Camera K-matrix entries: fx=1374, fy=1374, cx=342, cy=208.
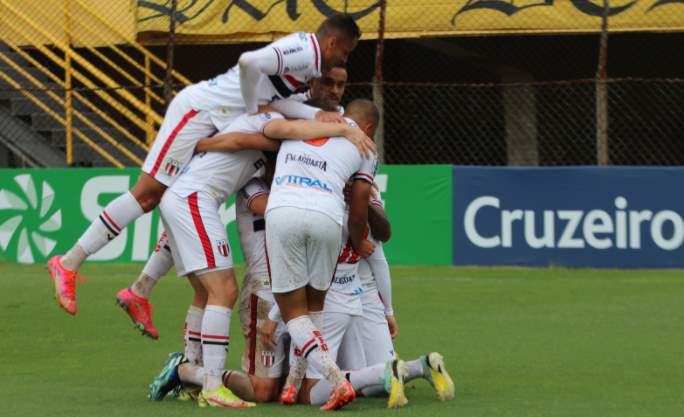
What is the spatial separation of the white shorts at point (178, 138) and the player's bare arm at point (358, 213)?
3.35ft

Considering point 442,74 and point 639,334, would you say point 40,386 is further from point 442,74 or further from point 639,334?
point 442,74

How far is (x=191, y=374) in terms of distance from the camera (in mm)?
7648

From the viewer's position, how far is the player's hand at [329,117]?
7.36 m

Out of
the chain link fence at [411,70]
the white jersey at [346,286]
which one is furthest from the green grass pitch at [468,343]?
the chain link fence at [411,70]

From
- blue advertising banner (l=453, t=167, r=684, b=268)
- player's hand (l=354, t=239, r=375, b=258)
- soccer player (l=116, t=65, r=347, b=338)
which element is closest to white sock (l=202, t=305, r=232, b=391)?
soccer player (l=116, t=65, r=347, b=338)

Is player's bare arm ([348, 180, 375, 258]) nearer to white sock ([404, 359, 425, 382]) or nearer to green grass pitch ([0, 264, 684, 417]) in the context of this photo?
white sock ([404, 359, 425, 382])

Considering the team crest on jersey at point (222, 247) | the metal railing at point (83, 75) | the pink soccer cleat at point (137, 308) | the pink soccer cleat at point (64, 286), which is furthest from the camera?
the metal railing at point (83, 75)

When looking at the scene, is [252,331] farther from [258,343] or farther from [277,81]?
[277,81]

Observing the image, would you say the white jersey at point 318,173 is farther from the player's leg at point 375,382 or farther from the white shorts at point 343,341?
the player's leg at point 375,382

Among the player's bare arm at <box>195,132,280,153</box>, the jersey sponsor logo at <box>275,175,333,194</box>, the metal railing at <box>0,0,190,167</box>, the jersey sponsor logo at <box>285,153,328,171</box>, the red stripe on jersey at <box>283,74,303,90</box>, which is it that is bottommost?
the jersey sponsor logo at <box>275,175,333,194</box>

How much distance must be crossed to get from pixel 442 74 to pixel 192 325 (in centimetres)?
1540

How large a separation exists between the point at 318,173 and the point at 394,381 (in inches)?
44.8

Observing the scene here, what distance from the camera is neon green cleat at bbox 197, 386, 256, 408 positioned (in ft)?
23.8

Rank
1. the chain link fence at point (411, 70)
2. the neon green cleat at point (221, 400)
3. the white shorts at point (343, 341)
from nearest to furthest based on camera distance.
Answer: the neon green cleat at point (221, 400) < the white shorts at point (343, 341) < the chain link fence at point (411, 70)
